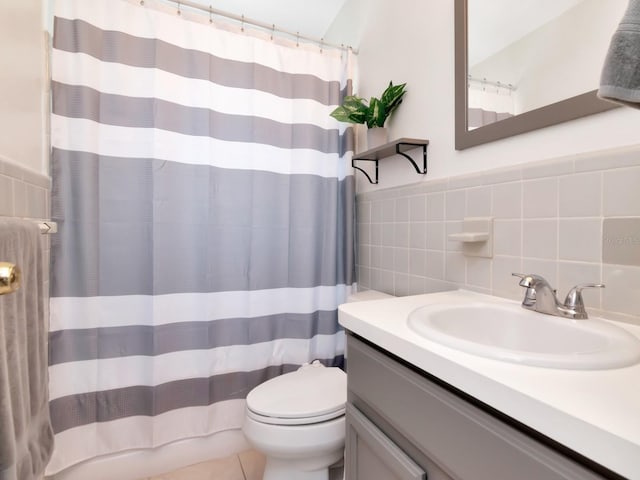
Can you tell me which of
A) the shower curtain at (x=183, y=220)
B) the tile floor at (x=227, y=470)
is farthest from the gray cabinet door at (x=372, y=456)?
the shower curtain at (x=183, y=220)

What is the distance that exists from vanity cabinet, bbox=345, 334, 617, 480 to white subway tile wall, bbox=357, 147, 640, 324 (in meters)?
0.49

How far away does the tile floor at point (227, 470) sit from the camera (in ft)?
4.40

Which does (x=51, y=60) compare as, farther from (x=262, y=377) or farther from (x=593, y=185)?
(x=593, y=185)

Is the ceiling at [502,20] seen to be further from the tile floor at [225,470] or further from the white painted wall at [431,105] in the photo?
the tile floor at [225,470]

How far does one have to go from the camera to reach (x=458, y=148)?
1.06 metres

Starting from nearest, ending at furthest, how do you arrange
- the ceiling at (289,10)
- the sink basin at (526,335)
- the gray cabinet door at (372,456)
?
the sink basin at (526,335)
the gray cabinet door at (372,456)
the ceiling at (289,10)

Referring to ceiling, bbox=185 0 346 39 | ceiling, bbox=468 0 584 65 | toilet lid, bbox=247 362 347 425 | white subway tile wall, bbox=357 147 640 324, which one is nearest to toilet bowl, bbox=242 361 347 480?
toilet lid, bbox=247 362 347 425

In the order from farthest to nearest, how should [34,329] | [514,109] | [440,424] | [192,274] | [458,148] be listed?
[192,274] < [458,148] < [514,109] < [34,329] < [440,424]

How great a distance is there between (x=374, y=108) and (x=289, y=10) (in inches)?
41.5

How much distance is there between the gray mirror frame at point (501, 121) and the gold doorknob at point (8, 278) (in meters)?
1.14

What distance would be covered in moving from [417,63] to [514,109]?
53cm

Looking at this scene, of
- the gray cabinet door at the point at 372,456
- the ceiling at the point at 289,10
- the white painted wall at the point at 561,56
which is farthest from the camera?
the ceiling at the point at 289,10

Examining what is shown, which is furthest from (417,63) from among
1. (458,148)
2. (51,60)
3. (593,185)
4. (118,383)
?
(118,383)

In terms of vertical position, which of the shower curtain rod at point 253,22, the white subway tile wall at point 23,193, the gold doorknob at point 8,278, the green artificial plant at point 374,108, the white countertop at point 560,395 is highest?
the shower curtain rod at point 253,22
